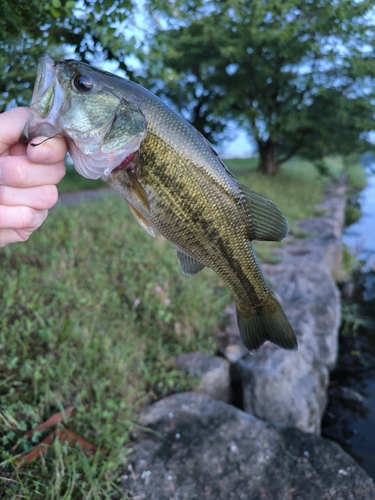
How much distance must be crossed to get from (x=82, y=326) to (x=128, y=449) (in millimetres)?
1135

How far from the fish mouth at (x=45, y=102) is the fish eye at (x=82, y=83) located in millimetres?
67

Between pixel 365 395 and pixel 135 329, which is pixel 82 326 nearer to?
pixel 135 329

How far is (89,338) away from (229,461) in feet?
4.60

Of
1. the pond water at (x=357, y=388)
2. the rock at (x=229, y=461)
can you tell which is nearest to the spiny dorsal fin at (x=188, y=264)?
the rock at (x=229, y=461)

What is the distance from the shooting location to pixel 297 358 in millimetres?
4250

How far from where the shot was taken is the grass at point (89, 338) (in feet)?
8.66

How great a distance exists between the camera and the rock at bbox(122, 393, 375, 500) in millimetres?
2791

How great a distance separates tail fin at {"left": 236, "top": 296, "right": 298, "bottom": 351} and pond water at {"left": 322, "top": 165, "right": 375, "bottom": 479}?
2.85m

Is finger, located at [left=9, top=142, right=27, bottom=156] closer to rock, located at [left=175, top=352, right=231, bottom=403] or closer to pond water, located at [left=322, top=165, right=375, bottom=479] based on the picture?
rock, located at [left=175, top=352, right=231, bottom=403]

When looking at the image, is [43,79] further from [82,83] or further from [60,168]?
[60,168]

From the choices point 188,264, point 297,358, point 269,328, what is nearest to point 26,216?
point 188,264

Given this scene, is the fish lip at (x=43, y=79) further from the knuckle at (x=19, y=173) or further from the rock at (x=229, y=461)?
the rock at (x=229, y=461)

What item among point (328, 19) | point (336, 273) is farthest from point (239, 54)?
point (336, 273)

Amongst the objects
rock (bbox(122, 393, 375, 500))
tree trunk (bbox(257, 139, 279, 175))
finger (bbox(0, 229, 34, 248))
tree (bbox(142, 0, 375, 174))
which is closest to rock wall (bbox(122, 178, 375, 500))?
rock (bbox(122, 393, 375, 500))
